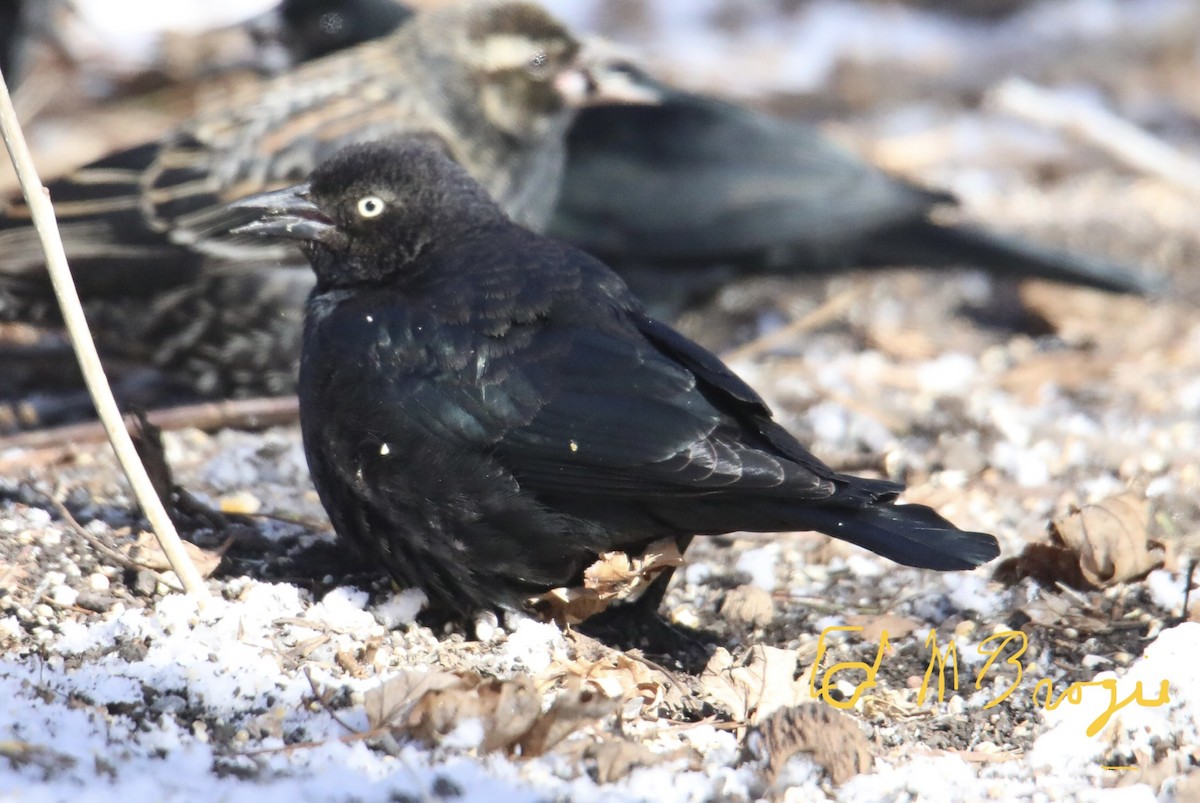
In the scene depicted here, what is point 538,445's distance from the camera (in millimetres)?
3035

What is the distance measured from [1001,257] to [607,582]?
391cm

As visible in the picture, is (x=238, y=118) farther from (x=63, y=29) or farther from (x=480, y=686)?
(x=480, y=686)

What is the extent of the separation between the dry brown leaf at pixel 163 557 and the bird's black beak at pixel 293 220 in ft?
2.69

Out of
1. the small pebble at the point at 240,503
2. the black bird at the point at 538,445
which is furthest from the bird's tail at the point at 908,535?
the small pebble at the point at 240,503

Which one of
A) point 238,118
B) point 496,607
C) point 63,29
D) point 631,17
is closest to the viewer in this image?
point 496,607

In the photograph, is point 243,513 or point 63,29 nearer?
point 243,513

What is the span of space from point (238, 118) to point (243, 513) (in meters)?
1.99

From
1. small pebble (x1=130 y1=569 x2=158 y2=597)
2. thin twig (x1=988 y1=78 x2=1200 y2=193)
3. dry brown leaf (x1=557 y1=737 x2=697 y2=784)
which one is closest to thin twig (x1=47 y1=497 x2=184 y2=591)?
small pebble (x1=130 y1=569 x2=158 y2=597)

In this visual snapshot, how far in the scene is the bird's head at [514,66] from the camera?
5672 millimetres

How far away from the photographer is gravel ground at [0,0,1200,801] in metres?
2.54

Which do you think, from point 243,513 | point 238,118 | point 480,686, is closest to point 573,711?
point 480,686

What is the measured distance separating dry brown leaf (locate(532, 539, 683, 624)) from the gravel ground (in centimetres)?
6

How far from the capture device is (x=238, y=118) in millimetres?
5152
